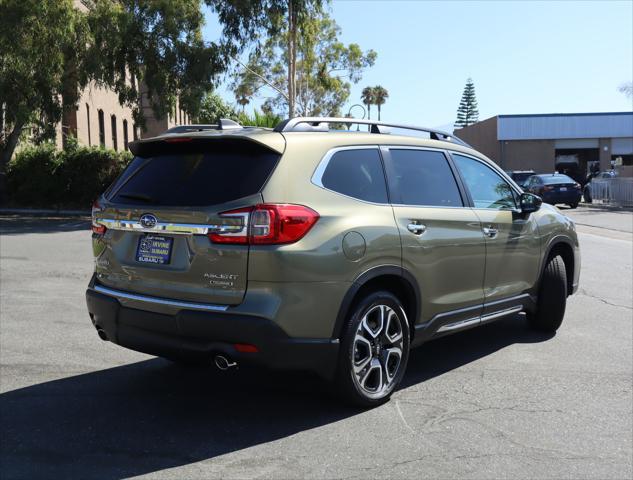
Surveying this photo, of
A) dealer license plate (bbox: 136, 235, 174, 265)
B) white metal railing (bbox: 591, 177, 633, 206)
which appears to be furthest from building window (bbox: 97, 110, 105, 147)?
dealer license plate (bbox: 136, 235, 174, 265)

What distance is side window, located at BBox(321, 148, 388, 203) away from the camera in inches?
174

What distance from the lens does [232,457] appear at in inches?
149

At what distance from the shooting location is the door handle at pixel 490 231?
18.3ft

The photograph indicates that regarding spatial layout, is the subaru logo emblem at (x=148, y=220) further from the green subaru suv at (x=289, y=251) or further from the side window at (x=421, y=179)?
the side window at (x=421, y=179)

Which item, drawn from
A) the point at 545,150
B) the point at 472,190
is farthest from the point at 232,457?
the point at 545,150

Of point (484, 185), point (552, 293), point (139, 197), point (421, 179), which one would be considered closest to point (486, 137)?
point (552, 293)

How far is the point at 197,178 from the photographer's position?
428 centimetres

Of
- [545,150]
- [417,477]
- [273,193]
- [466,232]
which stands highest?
[545,150]

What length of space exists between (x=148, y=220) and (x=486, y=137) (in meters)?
65.8

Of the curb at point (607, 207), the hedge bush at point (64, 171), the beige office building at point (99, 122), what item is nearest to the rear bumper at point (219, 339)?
the hedge bush at point (64, 171)

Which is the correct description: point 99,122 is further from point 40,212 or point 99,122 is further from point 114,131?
point 40,212

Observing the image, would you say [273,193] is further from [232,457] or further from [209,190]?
[232,457]

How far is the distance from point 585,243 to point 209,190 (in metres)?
13.5

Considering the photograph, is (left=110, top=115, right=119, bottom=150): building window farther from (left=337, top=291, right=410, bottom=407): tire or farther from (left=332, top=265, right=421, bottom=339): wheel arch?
(left=337, top=291, right=410, bottom=407): tire
